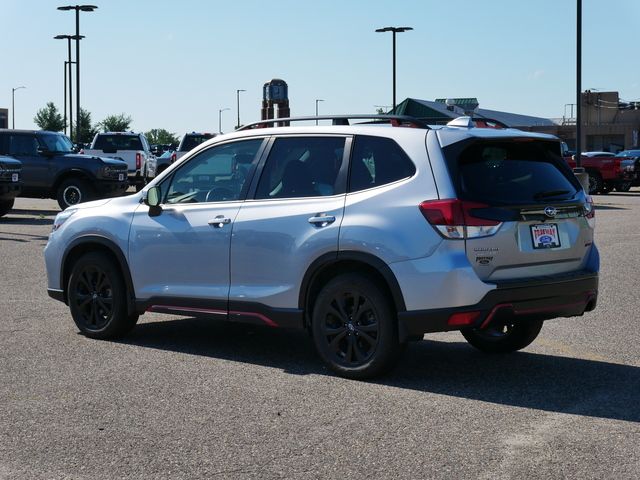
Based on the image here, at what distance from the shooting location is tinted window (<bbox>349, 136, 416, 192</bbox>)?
707 centimetres

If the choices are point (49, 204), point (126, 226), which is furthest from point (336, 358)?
point (49, 204)

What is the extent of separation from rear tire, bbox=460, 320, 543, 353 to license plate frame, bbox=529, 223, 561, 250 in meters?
1.05

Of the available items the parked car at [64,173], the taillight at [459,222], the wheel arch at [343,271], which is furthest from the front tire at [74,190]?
the taillight at [459,222]

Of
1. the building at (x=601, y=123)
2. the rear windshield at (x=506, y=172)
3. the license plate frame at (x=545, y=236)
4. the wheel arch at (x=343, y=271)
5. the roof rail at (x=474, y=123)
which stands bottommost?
the wheel arch at (x=343, y=271)

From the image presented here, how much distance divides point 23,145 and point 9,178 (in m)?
2.58

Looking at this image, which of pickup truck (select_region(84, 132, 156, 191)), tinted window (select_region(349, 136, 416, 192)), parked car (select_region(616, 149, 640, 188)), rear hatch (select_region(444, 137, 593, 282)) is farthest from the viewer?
parked car (select_region(616, 149, 640, 188))

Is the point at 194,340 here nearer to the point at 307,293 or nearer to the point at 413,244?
the point at 307,293

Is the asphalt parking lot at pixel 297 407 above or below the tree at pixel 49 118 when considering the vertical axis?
below

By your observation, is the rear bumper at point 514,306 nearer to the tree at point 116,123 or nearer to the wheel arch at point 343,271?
the wheel arch at point 343,271

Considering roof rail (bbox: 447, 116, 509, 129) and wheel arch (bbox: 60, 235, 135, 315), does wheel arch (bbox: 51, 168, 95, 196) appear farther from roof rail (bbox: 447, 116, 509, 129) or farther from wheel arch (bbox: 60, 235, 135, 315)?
roof rail (bbox: 447, 116, 509, 129)

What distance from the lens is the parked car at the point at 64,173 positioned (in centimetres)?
2498

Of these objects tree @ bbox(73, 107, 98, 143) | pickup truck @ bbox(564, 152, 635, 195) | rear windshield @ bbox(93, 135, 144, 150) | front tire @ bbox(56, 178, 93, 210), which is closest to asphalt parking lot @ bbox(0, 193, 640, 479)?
front tire @ bbox(56, 178, 93, 210)

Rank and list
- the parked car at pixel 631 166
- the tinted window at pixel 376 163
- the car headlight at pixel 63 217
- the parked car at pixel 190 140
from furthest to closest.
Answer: the parked car at pixel 631 166 → the parked car at pixel 190 140 → the car headlight at pixel 63 217 → the tinted window at pixel 376 163

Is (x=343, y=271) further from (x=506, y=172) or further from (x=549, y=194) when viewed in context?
(x=549, y=194)
